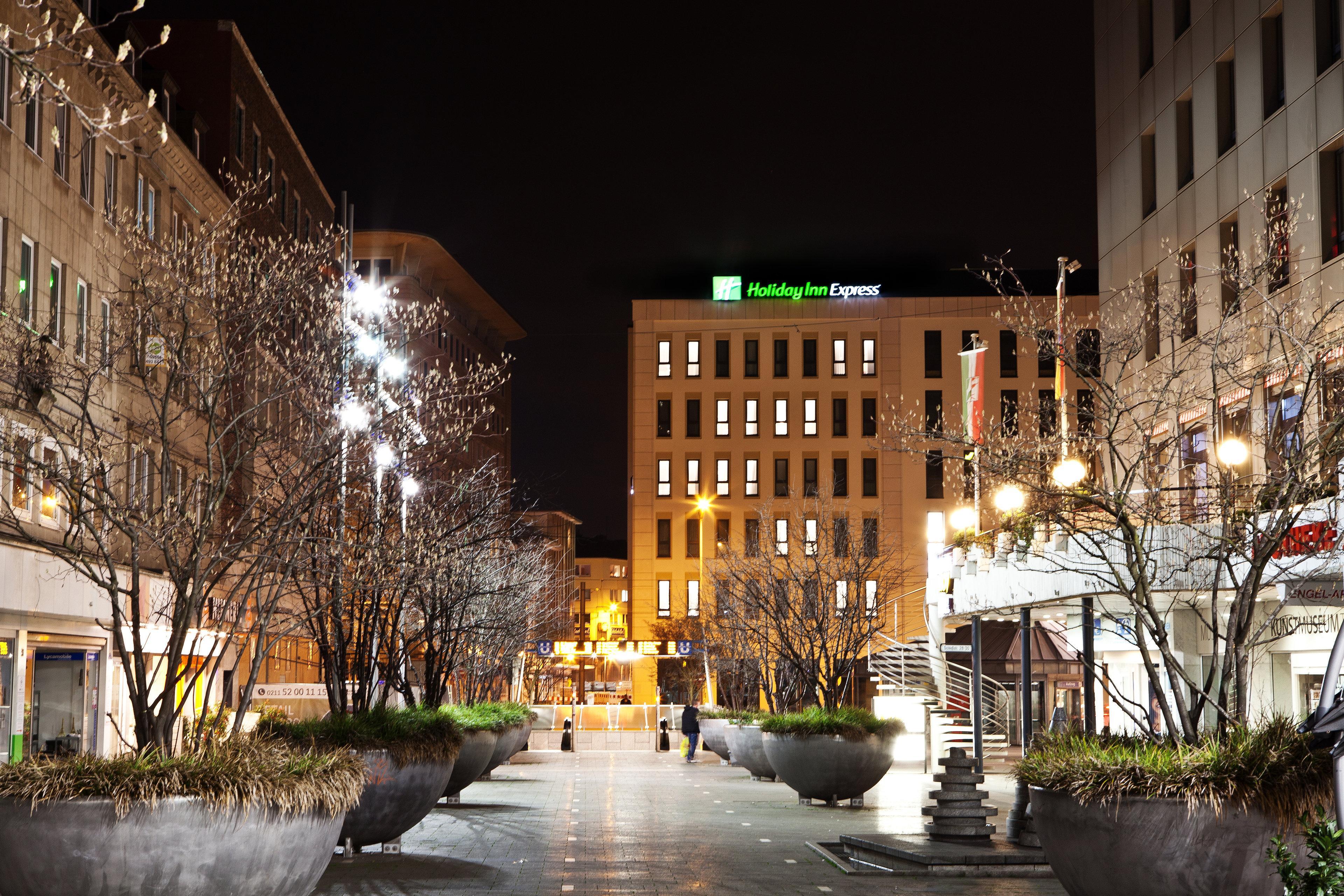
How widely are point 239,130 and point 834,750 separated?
27.4 metres

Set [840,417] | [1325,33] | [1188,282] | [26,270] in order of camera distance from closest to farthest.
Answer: [1325,33]
[26,270]
[1188,282]
[840,417]

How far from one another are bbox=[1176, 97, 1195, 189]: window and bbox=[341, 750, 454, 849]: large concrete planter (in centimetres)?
1997

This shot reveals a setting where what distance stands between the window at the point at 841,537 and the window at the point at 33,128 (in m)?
25.4

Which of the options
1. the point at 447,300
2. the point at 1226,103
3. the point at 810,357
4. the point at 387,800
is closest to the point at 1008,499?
the point at 1226,103

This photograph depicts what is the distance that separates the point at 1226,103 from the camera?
27.9 meters

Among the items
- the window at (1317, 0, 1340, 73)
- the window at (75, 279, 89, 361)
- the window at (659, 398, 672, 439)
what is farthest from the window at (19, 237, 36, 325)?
the window at (659, 398, 672, 439)

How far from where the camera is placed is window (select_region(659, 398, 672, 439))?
85.4 meters

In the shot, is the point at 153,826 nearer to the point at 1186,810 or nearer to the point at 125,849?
the point at 125,849

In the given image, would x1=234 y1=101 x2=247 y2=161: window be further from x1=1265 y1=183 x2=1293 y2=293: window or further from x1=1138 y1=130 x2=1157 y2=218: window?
x1=1265 y1=183 x2=1293 y2=293: window

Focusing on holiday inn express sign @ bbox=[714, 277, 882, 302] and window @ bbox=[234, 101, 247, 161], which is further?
holiday inn express sign @ bbox=[714, 277, 882, 302]

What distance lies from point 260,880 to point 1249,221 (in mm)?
21162

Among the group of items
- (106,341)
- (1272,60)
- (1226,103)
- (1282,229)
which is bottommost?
(106,341)

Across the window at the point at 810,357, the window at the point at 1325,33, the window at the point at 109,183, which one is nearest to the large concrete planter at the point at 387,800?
the window at the point at 1325,33

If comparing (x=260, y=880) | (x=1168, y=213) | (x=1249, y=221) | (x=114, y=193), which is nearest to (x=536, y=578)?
(x=114, y=193)
